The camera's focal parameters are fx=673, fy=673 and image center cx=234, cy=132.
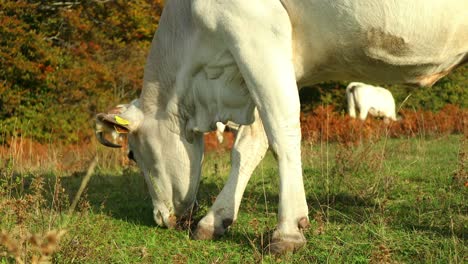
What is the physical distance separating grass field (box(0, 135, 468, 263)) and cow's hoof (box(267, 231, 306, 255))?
52mm

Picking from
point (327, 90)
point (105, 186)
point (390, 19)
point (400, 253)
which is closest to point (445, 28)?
point (390, 19)

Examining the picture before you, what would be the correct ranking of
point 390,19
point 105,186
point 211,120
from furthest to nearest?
point 105,186, point 211,120, point 390,19

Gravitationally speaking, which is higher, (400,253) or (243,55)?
(243,55)

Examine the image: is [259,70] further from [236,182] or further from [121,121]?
[121,121]

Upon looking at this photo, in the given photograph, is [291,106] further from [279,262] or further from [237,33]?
[279,262]

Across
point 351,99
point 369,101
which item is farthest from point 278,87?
point 369,101

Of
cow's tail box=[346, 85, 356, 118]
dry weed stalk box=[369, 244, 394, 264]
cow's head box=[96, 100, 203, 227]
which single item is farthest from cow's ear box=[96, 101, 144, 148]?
cow's tail box=[346, 85, 356, 118]

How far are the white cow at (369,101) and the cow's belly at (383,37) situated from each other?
50.9 ft

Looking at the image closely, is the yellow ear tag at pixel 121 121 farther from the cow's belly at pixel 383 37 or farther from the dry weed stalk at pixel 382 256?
the dry weed stalk at pixel 382 256

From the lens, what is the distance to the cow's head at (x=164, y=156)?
17.4 ft

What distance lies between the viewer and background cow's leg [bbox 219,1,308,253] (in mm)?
4285

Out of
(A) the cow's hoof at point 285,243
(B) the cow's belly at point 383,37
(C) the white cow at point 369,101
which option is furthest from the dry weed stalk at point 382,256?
(C) the white cow at point 369,101

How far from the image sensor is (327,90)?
20.5m

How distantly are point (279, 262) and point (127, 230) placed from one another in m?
1.68
